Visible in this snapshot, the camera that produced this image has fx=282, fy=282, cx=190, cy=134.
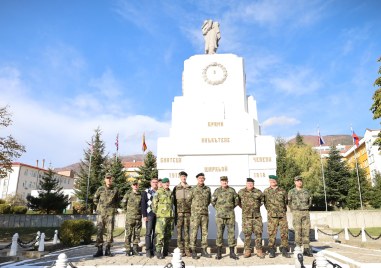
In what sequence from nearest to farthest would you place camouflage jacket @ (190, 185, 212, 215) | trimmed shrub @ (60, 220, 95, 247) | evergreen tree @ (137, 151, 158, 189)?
camouflage jacket @ (190, 185, 212, 215)
trimmed shrub @ (60, 220, 95, 247)
evergreen tree @ (137, 151, 158, 189)

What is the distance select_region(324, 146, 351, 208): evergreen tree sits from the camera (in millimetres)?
28406

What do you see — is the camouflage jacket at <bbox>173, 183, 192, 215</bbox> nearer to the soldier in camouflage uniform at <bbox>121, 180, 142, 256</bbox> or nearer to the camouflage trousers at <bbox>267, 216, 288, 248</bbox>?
the soldier in camouflage uniform at <bbox>121, 180, 142, 256</bbox>

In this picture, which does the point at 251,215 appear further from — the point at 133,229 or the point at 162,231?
the point at 133,229

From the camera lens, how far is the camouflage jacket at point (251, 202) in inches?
279

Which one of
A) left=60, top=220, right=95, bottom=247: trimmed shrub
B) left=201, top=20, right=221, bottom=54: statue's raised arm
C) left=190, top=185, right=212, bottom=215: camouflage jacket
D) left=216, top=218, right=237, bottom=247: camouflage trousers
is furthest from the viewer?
left=201, top=20, right=221, bottom=54: statue's raised arm

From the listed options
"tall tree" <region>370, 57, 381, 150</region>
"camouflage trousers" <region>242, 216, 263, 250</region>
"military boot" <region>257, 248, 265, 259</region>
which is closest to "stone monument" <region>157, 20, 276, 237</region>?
"camouflage trousers" <region>242, 216, 263, 250</region>

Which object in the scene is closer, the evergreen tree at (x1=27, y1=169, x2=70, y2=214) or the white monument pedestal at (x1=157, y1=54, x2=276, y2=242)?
the white monument pedestal at (x1=157, y1=54, x2=276, y2=242)

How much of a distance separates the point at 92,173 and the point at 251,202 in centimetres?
2952

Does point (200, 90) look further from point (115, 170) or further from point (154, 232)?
point (115, 170)

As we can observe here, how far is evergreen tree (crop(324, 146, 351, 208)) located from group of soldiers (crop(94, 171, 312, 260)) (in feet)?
79.7

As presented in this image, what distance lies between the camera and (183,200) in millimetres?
7215

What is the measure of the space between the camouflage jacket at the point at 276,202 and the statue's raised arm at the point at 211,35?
24.8ft

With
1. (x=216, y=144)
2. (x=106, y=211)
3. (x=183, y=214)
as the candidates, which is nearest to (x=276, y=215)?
(x=183, y=214)

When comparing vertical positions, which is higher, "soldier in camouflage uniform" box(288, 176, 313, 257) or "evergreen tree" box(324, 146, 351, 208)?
"evergreen tree" box(324, 146, 351, 208)
